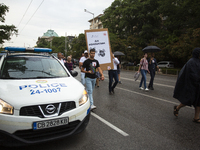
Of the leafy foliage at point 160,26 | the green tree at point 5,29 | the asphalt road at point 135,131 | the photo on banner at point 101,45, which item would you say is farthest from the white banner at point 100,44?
the green tree at point 5,29

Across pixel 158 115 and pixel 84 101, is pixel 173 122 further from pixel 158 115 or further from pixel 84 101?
pixel 84 101

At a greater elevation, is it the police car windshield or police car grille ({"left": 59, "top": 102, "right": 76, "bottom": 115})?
the police car windshield

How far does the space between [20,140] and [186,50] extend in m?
21.1

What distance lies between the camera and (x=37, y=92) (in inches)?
116

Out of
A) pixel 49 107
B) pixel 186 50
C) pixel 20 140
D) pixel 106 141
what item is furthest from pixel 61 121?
pixel 186 50

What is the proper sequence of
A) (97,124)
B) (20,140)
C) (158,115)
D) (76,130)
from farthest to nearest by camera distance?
1. (158,115)
2. (97,124)
3. (76,130)
4. (20,140)

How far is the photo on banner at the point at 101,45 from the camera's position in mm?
7074

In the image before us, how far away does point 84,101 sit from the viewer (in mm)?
3293

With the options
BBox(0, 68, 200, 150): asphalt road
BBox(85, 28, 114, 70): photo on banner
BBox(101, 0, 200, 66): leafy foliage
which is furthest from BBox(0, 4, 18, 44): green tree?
BBox(0, 68, 200, 150): asphalt road

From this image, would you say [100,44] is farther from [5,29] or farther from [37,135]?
[5,29]

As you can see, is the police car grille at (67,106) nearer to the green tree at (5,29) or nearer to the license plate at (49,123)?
the license plate at (49,123)

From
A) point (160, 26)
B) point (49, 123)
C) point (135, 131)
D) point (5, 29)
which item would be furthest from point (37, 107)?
point (160, 26)

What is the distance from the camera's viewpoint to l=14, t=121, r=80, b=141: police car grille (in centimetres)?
258

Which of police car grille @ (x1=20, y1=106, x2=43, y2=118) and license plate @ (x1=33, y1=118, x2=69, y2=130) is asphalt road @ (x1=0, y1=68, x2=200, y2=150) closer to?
license plate @ (x1=33, y1=118, x2=69, y2=130)
